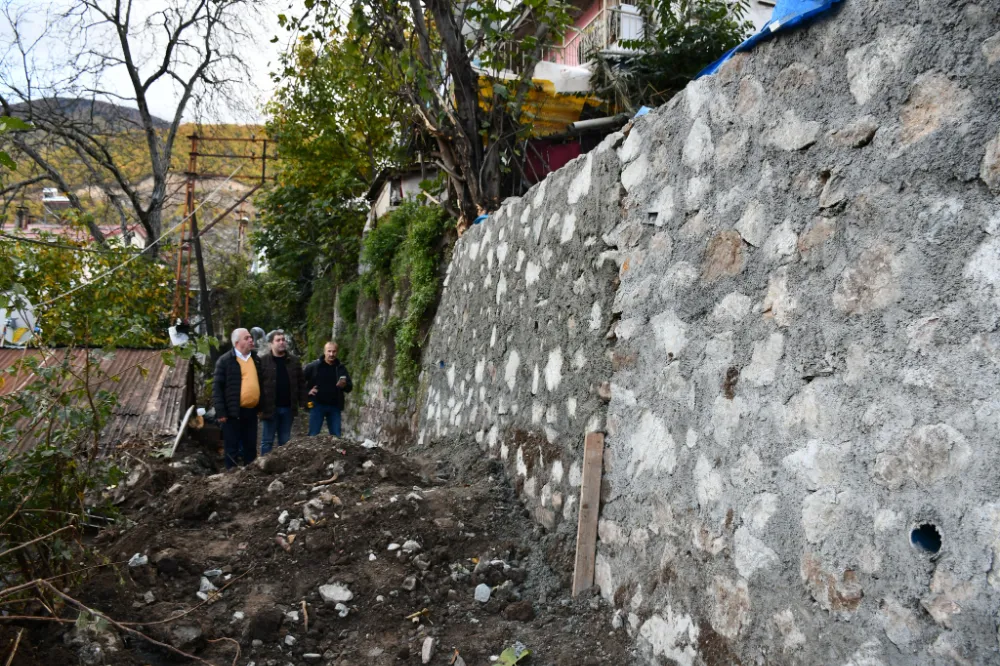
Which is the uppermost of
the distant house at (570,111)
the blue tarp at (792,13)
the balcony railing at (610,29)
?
the balcony railing at (610,29)

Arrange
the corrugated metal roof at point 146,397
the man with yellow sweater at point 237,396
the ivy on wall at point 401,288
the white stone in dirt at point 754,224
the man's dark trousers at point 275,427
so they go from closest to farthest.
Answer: the white stone in dirt at point 754,224 < the man with yellow sweater at point 237,396 < the man's dark trousers at point 275,427 < the ivy on wall at point 401,288 < the corrugated metal roof at point 146,397

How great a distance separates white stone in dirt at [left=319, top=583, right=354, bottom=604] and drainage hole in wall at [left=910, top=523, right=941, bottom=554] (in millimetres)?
2555

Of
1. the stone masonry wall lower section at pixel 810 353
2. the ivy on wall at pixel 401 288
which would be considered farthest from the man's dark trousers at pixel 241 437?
the stone masonry wall lower section at pixel 810 353

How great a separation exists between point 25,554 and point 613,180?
10.1ft

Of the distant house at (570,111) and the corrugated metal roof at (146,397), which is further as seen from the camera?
the distant house at (570,111)

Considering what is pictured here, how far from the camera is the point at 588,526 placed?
3.47 m

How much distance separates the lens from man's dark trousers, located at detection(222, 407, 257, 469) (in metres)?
7.27

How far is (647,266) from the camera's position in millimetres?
3361

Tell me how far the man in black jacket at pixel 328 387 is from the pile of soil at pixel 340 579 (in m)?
3.55

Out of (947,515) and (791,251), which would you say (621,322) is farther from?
(947,515)

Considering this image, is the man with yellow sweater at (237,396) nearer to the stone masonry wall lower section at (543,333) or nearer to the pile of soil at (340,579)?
the stone masonry wall lower section at (543,333)

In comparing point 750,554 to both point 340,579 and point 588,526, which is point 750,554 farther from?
point 340,579

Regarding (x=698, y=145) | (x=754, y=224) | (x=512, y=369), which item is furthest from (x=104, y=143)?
(x=754, y=224)

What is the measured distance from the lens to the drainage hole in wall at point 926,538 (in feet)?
6.20
